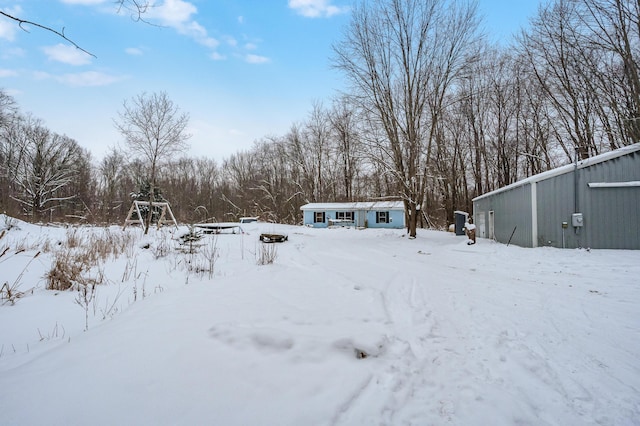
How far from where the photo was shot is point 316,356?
7.57 ft

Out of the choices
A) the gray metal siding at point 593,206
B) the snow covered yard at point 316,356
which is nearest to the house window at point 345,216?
the gray metal siding at point 593,206

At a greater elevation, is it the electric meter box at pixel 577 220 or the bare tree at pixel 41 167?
the bare tree at pixel 41 167

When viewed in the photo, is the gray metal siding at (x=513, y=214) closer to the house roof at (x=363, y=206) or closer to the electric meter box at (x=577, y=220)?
the electric meter box at (x=577, y=220)

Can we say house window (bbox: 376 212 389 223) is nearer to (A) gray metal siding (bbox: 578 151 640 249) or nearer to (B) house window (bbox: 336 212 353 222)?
(B) house window (bbox: 336 212 353 222)

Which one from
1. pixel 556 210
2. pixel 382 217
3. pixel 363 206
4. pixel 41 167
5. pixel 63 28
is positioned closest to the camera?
pixel 63 28

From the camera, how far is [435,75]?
1582 cm

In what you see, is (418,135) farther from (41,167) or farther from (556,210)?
(41,167)

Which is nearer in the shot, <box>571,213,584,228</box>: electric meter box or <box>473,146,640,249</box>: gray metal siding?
<box>473,146,640,249</box>: gray metal siding

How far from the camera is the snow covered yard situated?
1670mm

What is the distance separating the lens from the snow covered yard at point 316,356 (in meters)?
1.67

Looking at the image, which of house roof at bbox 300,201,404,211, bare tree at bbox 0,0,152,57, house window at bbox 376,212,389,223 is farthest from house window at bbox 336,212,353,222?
bare tree at bbox 0,0,152,57

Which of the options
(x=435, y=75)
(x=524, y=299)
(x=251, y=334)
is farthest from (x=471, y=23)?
(x=251, y=334)

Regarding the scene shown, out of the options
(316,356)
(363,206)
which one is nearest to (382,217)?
(363,206)

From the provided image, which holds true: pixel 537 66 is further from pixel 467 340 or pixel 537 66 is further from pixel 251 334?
pixel 251 334
